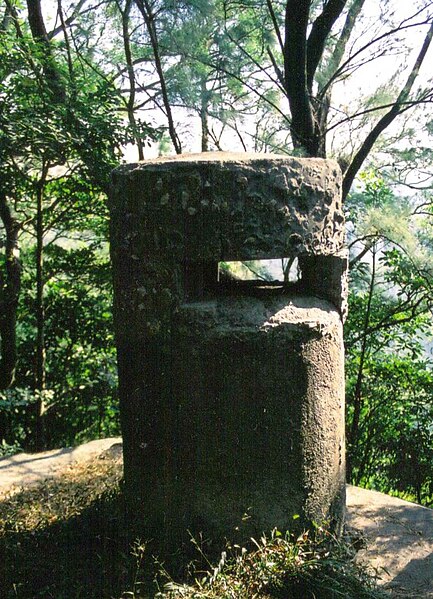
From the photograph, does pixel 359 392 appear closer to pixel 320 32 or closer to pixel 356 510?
pixel 356 510

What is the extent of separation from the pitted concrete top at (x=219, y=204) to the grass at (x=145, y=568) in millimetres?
1200

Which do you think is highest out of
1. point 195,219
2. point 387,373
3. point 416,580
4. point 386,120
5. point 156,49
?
point 156,49

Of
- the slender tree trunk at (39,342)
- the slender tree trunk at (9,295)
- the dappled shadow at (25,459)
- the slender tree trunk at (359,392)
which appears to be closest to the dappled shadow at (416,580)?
the slender tree trunk at (359,392)

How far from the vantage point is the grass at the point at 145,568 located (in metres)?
2.57

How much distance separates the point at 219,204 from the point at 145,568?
154cm

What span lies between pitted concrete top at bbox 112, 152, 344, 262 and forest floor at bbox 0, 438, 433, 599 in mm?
1443

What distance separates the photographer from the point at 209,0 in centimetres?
504

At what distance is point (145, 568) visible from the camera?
2.75 meters

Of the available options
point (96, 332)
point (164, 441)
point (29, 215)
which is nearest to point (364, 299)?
point (96, 332)

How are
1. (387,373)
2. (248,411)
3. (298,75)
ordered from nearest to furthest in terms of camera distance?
1. (248,411)
2. (298,75)
3. (387,373)

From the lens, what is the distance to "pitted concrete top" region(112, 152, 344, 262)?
2680 mm

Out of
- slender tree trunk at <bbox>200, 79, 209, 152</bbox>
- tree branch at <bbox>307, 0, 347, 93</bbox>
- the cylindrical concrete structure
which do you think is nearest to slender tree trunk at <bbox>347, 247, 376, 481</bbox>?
tree branch at <bbox>307, 0, 347, 93</bbox>

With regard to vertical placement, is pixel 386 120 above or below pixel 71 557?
above

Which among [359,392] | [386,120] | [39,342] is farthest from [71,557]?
[386,120]
